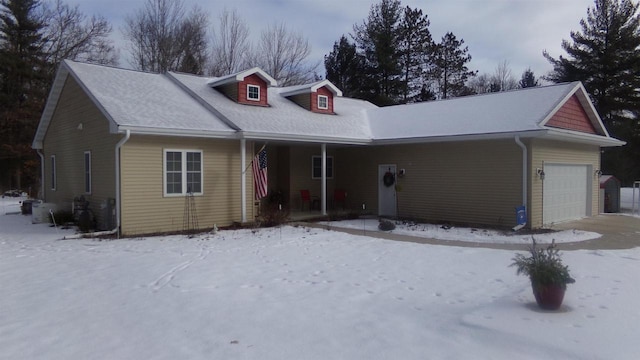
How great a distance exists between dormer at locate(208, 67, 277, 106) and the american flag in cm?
292

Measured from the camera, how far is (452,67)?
120 ft

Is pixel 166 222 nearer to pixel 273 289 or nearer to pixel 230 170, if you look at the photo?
pixel 230 170

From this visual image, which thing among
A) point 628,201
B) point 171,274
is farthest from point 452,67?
point 171,274

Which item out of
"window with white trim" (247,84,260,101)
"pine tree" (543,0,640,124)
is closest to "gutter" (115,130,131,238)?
"window with white trim" (247,84,260,101)

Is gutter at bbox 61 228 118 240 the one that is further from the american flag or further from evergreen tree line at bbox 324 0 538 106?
evergreen tree line at bbox 324 0 538 106

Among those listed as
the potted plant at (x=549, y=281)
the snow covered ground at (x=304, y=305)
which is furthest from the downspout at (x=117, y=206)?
the potted plant at (x=549, y=281)

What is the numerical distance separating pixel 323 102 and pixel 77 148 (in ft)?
29.0

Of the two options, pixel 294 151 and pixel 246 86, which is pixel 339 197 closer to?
pixel 294 151

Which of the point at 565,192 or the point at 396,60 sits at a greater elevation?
the point at 396,60

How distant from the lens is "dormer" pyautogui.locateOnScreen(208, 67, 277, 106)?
1574cm

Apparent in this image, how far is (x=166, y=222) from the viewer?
40.3 feet

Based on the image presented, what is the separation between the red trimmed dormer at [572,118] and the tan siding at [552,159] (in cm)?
55

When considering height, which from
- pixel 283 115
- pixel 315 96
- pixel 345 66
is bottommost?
pixel 283 115

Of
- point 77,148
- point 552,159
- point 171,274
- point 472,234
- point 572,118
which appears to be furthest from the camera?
point 572,118
